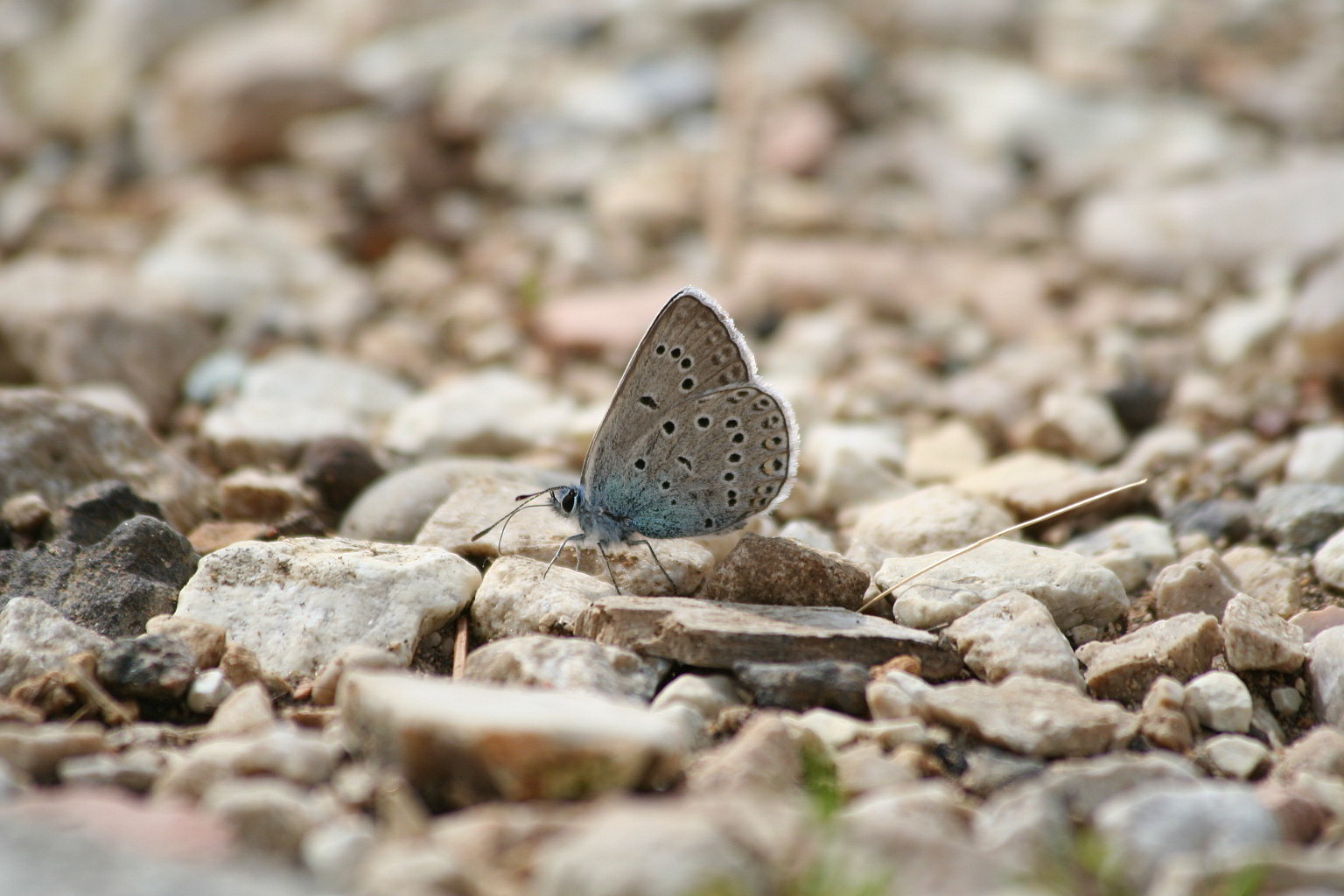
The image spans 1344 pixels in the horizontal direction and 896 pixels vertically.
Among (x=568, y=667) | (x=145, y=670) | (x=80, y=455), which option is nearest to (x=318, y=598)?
(x=145, y=670)

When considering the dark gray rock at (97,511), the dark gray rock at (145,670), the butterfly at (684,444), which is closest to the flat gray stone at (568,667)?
the butterfly at (684,444)

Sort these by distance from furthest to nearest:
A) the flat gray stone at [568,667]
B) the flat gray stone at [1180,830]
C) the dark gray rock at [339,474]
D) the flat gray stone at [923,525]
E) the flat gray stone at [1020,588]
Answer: the dark gray rock at [339,474] → the flat gray stone at [923,525] → the flat gray stone at [1020,588] → the flat gray stone at [568,667] → the flat gray stone at [1180,830]

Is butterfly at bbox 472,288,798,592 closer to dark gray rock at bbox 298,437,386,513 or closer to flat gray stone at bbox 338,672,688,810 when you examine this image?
dark gray rock at bbox 298,437,386,513

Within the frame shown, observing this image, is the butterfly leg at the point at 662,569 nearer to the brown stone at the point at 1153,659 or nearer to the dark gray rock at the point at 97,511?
the brown stone at the point at 1153,659

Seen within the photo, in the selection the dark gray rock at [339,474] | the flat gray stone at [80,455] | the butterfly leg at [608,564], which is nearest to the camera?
the butterfly leg at [608,564]

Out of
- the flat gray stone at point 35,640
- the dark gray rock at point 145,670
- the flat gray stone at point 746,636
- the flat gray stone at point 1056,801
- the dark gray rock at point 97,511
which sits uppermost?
the dark gray rock at point 97,511

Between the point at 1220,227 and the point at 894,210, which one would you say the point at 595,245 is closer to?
the point at 894,210

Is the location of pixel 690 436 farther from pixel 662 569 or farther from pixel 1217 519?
pixel 1217 519
